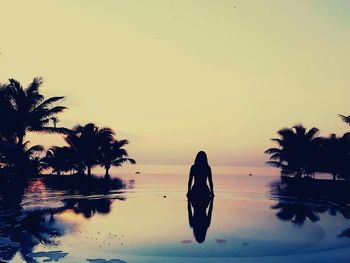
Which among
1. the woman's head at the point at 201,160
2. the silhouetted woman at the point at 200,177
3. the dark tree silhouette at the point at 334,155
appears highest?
the dark tree silhouette at the point at 334,155

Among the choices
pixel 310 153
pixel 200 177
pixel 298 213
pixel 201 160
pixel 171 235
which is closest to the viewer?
pixel 171 235

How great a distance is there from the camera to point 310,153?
37344mm

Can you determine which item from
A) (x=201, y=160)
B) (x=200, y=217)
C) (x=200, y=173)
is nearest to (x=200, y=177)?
(x=200, y=173)

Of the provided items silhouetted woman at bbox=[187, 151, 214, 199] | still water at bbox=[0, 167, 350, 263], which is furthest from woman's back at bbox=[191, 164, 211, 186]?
still water at bbox=[0, 167, 350, 263]

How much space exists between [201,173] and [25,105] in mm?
21124

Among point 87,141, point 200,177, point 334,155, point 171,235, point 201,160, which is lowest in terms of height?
point 171,235

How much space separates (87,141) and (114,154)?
4.84 meters

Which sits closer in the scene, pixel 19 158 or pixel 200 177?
pixel 200 177

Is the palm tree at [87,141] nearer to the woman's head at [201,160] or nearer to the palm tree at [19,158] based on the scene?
the palm tree at [19,158]

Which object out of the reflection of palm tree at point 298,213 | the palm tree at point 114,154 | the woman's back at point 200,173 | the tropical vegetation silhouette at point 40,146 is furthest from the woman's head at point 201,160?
the palm tree at point 114,154

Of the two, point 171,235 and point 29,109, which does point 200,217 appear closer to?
point 171,235

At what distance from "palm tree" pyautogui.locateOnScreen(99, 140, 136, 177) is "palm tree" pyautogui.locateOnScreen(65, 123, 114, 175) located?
82.3 inches

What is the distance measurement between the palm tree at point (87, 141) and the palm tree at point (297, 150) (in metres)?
18.1

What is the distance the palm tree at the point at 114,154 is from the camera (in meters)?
42.0
